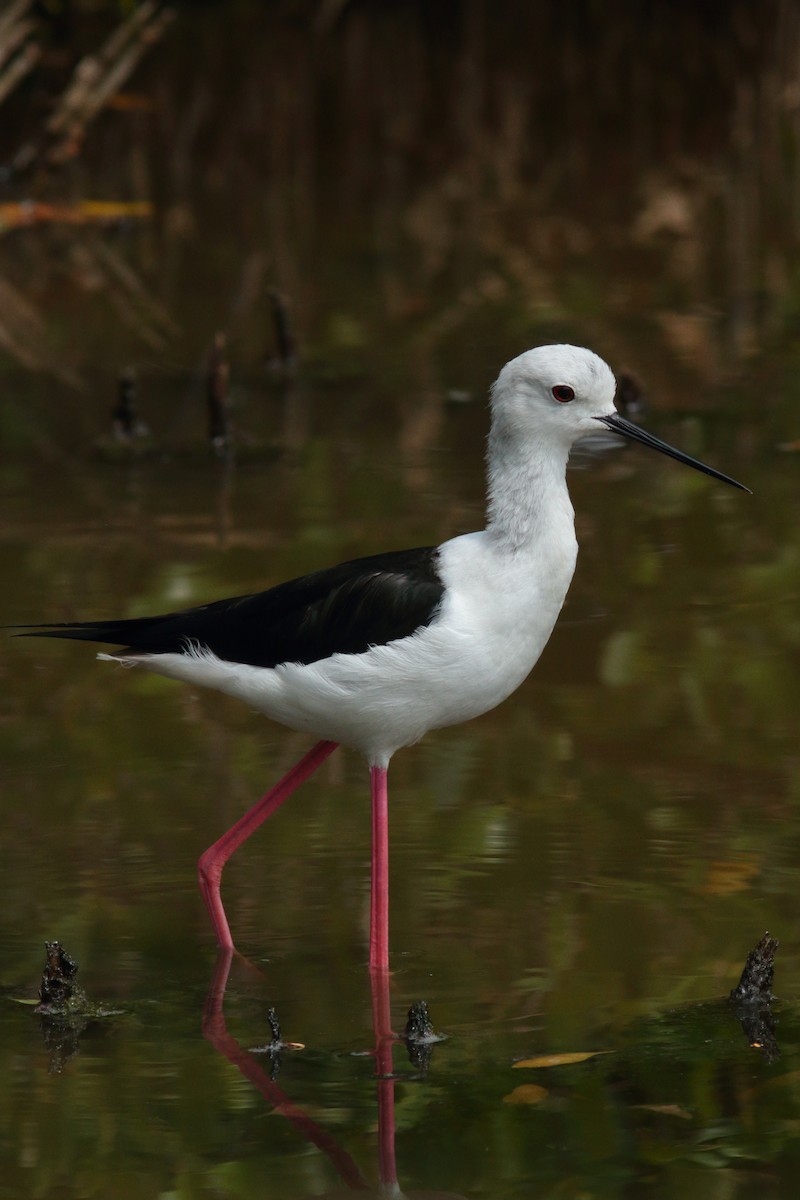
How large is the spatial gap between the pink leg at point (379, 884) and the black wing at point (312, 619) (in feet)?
1.12

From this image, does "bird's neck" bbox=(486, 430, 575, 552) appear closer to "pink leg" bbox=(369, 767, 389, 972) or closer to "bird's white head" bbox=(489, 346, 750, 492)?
"bird's white head" bbox=(489, 346, 750, 492)

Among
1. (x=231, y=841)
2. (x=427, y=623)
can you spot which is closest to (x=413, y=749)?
(x=231, y=841)

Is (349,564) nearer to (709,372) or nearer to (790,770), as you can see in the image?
(790,770)

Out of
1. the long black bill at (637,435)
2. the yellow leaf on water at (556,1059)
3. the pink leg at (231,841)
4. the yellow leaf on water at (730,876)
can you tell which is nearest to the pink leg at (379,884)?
the pink leg at (231,841)

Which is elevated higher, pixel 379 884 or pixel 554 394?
pixel 554 394

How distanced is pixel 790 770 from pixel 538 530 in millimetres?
1348

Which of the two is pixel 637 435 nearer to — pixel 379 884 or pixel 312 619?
pixel 312 619

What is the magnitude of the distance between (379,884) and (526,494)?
3.02 ft

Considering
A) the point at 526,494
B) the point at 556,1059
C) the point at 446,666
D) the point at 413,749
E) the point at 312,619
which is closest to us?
the point at 556,1059

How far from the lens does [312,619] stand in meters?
4.68

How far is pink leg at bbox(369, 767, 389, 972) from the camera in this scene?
448 centimetres

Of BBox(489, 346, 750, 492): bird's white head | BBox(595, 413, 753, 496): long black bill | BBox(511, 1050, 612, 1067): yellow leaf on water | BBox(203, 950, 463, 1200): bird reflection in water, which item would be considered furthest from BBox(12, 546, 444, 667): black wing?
BBox(511, 1050, 612, 1067): yellow leaf on water

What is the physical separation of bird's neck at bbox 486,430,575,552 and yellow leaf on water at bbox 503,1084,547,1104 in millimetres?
1191

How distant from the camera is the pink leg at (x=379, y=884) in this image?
4477 millimetres
